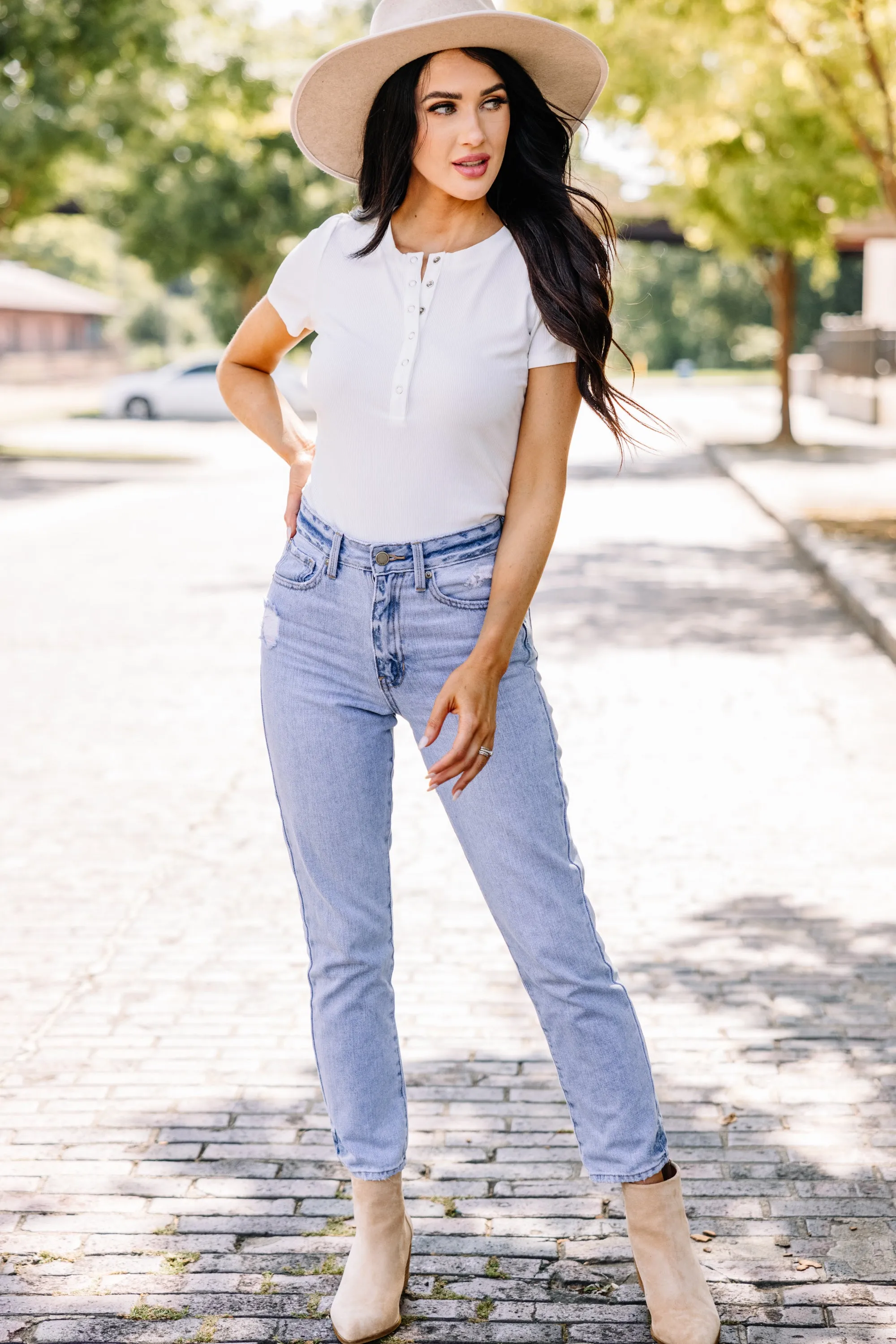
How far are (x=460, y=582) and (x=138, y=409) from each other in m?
36.2

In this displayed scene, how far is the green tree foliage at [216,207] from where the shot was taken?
44.0 m

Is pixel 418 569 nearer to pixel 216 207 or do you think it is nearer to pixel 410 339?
pixel 410 339

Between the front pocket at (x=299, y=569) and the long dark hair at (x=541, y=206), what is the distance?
464mm

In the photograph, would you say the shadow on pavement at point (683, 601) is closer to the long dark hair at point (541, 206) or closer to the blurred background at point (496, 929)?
the blurred background at point (496, 929)

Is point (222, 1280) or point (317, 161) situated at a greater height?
point (317, 161)

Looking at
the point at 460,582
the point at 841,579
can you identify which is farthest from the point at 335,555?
the point at 841,579

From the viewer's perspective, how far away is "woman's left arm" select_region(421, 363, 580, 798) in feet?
8.07

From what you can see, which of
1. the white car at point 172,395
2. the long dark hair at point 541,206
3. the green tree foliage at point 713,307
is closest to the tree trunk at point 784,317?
the white car at point 172,395

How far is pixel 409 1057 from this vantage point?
3885 mm

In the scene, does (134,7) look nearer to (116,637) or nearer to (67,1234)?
(116,637)

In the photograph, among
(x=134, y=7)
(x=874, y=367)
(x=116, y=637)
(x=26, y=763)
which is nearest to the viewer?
(x=26, y=763)

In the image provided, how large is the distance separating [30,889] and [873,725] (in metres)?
3.84

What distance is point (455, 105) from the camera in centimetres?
252

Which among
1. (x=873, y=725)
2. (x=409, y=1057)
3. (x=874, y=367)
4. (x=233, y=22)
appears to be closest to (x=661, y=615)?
(x=873, y=725)
